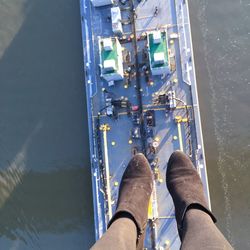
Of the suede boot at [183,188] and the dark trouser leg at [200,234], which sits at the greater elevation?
the suede boot at [183,188]

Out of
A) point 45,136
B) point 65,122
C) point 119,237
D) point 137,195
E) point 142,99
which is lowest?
point 119,237

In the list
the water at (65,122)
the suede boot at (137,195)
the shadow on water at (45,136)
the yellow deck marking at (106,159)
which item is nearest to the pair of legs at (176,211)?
the suede boot at (137,195)

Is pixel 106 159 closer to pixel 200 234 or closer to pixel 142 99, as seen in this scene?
pixel 142 99

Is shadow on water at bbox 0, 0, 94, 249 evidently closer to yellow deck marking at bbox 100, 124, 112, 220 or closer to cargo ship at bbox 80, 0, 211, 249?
cargo ship at bbox 80, 0, 211, 249

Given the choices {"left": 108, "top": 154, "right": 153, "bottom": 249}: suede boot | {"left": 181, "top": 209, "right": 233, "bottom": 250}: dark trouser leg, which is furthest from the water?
{"left": 181, "top": 209, "right": 233, "bottom": 250}: dark trouser leg

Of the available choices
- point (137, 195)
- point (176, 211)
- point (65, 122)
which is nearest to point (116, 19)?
point (65, 122)

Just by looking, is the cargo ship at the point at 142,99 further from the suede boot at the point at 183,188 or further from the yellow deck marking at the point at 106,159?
the suede boot at the point at 183,188

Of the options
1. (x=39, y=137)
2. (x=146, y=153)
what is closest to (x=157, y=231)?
(x=146, y=153)
